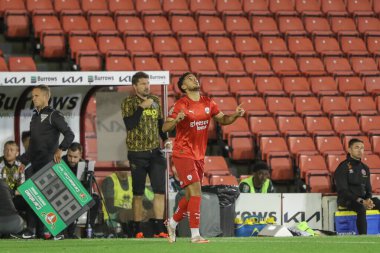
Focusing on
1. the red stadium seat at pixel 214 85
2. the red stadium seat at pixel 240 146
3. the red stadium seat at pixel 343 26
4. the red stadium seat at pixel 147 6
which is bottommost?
the red stadium seat at pixel 240 146

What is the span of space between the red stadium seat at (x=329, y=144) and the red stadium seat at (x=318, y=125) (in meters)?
0.16

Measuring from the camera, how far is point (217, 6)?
2103cm

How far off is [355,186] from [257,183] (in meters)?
1.49

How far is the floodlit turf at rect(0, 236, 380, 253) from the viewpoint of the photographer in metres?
9.47

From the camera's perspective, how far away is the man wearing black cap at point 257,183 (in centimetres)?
1535

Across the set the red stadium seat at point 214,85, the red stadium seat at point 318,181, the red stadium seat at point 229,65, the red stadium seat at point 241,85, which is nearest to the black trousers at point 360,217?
the red stadium seat at point 318,181

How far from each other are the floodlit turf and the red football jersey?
3.20 feet

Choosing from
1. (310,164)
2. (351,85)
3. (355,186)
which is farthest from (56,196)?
(351,85)

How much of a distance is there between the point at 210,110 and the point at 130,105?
2204mm

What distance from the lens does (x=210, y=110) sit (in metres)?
10.9

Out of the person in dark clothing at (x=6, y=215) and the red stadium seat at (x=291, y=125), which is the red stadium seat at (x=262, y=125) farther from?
the person in dark clothing at (x=6, y=215)

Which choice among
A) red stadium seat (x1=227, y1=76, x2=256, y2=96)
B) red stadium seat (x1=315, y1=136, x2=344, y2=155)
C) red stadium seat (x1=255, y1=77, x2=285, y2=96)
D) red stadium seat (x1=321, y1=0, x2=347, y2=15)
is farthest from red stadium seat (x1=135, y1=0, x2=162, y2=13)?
red stadium seat (x1=315, y1=136, x2=344, y2=155)

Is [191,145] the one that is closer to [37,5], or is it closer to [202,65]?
[202,65]

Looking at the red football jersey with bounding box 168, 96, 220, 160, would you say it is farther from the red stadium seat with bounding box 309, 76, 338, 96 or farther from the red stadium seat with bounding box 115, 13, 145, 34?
the red stadium seat with bounding box 115, 13, 145, 34
